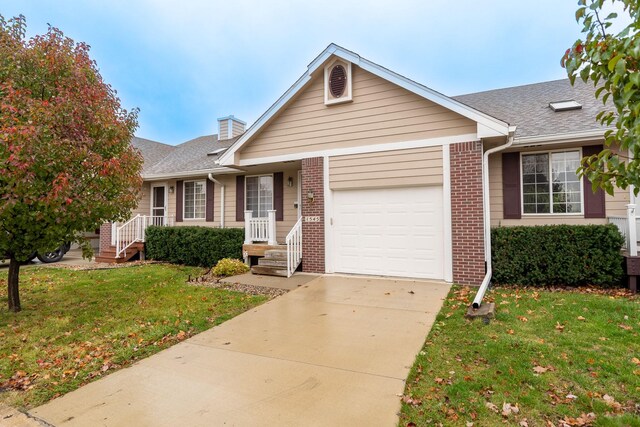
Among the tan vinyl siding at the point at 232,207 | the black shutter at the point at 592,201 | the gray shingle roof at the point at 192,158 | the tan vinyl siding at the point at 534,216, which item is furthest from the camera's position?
the gray shingle roof at the point at 192,158

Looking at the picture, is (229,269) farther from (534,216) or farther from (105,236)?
(105,236)

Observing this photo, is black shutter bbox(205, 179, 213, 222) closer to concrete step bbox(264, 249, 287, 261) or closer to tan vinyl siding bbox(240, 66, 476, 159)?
tan vinyl siding bbox(240, 66, 476, 159)

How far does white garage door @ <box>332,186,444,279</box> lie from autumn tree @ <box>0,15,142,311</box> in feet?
15.3

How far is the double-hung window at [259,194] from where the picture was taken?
11.3 metres

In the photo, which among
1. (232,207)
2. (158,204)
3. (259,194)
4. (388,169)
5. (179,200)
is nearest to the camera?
(388,169)

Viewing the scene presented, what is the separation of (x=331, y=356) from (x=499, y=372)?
1737mm

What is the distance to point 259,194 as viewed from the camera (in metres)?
11.5

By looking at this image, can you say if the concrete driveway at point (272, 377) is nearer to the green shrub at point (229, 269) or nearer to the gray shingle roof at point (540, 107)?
the green shrub at point (229, 269)

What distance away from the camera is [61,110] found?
5.21 meters

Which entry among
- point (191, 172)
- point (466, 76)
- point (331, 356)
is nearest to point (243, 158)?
point (191, 172)

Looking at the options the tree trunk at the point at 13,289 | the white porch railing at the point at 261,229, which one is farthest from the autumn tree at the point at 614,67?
the white porch railing at the point at 261,229

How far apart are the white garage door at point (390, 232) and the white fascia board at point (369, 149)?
943mm

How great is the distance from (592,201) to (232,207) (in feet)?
32.4

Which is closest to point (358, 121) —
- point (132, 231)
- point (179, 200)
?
point (179, 200)
